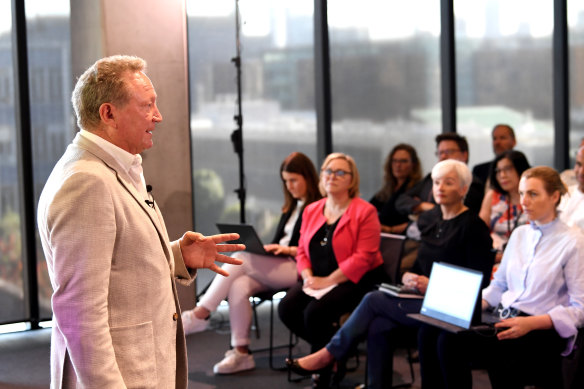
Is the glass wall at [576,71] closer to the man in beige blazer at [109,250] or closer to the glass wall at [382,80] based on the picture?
the glass wall at [382,80]

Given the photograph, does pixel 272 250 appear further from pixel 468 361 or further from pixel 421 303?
pixel 468 361

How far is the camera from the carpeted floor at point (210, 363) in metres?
4.43

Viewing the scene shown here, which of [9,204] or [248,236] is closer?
[248,236]

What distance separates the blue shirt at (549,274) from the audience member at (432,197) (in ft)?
4.89

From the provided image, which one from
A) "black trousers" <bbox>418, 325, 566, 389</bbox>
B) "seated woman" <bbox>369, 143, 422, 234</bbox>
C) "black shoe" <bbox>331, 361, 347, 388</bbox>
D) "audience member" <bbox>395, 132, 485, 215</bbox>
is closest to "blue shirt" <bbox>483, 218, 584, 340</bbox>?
"black trousers" <bbox>418, 325, 566, 389</bbox>

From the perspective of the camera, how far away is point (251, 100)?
6281 millimetres

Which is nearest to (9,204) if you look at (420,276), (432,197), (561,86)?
(432,197)

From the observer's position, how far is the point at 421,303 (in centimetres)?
390

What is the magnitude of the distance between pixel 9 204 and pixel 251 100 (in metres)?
2.06

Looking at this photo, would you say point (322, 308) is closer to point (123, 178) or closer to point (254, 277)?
point (254, 277)

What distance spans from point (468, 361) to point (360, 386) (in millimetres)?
855

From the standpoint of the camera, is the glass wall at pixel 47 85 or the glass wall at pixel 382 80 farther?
→ the glass wall at pixel 382 80

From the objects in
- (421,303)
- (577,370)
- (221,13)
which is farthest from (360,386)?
(221,13)

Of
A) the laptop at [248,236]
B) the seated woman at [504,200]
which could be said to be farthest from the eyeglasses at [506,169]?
the laptop at [248,236]
